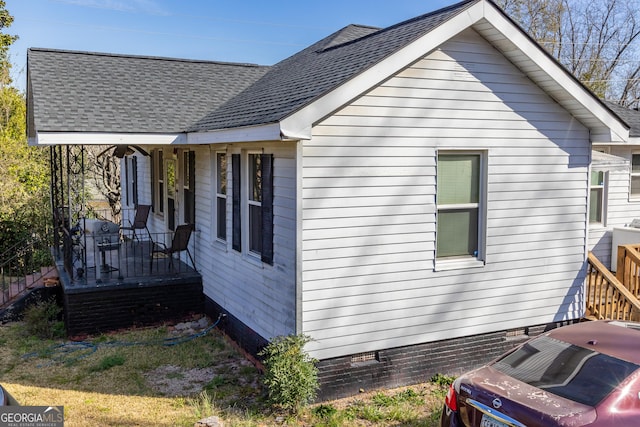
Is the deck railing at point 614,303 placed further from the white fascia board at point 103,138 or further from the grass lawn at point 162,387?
the white fascia board at point 103,138

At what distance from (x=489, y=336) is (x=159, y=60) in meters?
9.53

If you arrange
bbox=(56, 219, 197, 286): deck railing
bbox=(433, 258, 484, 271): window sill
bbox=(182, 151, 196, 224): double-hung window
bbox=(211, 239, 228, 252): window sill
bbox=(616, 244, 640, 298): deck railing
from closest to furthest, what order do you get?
bbox=(433, 258, 484, 271): window sill < bbox=(616, 244, 640, 298): deck railing < bbox=(211, 239, 228, 252): window sill < bbox=(56, 219, 197, 286): deck railing < bbox=(182, 151, 196, 224): double-hung window

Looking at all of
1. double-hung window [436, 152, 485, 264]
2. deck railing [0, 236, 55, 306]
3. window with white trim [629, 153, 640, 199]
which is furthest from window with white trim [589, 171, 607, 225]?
deck railing [0, 236, 55, 306]

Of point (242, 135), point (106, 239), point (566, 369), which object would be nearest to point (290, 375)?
point (566, 369)

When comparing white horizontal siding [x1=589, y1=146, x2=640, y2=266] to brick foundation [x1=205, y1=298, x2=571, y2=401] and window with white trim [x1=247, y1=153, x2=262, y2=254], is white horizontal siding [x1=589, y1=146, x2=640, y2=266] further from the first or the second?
window with white trim [x1=247, y1=153, x2=262, y2=254]

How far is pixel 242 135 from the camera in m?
6.92

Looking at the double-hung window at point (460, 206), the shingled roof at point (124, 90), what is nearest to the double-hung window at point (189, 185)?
the shingled roof at point (124, 90)

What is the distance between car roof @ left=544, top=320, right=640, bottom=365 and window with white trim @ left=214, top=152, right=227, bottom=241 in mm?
5353

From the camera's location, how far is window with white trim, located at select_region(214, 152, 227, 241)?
8.74 m

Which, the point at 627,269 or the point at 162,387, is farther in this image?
the point at 627,269

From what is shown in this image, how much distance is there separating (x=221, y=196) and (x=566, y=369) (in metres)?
5.88

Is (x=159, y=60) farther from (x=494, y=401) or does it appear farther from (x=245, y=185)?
(x=494, y=401)

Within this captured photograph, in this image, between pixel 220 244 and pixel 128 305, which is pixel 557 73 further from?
pixel 128 305

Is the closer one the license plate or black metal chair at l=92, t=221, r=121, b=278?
the license plate
